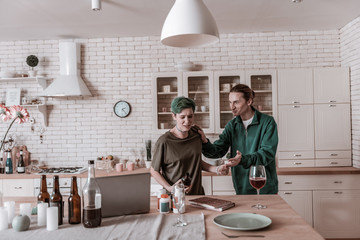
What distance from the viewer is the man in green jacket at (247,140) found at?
9.16 feet

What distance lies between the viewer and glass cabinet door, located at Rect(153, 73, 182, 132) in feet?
15.4

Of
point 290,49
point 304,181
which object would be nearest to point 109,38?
point 290,49

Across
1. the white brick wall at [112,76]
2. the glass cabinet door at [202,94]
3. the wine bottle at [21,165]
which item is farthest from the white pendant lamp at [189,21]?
the wine bottle at [21,165]

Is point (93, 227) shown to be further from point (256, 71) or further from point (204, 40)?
point (256, 71)

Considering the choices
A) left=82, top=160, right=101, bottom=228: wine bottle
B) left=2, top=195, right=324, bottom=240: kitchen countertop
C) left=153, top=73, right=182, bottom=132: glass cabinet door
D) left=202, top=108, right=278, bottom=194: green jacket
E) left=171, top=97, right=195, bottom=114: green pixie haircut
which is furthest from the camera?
left=153, top=73, right=182, bottom=132: glass cabinet door

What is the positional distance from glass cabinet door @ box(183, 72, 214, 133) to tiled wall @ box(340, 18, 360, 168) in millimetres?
1893


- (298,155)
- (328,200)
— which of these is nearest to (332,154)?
(298,155)

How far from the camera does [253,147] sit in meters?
2.87

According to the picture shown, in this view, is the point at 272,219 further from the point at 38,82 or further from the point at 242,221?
the point at 38,82

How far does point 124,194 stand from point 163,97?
2.91 m

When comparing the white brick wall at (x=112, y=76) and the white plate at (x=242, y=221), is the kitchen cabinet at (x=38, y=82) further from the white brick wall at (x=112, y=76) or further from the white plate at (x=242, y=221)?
the white plate at (x=242, y=221)

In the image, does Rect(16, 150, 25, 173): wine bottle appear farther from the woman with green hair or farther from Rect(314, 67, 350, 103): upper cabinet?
Rect(314, 67, 350, 103): upper cabinet

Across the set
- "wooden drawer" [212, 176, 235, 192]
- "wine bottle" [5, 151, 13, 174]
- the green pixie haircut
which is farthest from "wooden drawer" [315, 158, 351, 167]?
"wine bottle" [5, 151, 13, 174]

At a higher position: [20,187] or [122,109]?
[122,109]
